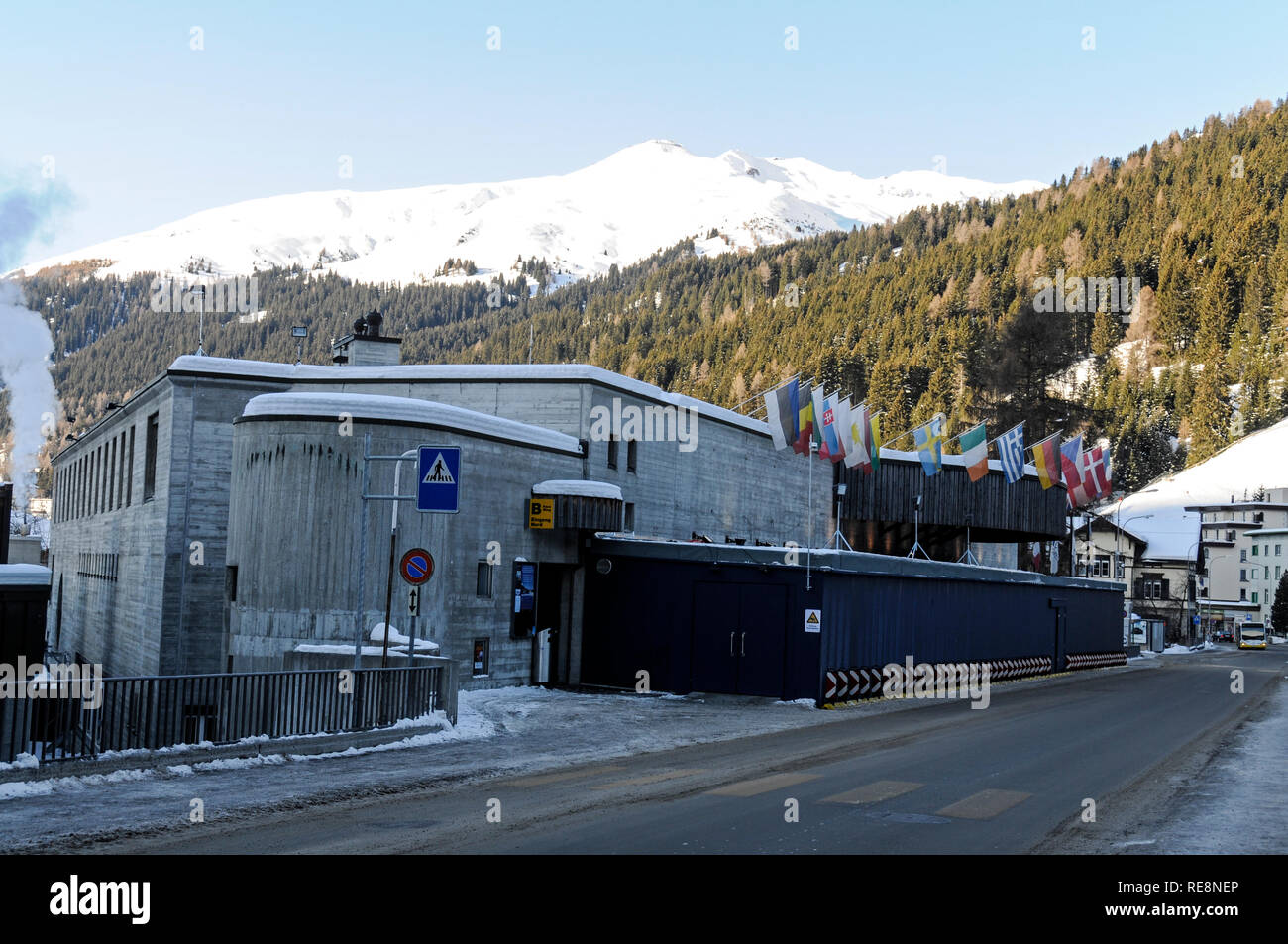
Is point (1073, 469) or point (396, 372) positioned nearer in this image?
point (396, 372)

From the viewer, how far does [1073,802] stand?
1401 cm

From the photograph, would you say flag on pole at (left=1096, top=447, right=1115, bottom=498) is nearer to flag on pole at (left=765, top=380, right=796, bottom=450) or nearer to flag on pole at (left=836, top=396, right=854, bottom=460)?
flag on pole at (left=836, top=396, right=854, bottom=460)

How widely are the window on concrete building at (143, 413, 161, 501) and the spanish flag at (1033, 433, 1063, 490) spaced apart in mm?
37048

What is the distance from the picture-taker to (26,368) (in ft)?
217

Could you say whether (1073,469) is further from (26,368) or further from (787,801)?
(26,368)

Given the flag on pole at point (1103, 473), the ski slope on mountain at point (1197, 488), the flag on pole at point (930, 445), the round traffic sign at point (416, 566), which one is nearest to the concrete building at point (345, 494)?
the round traffic sign at point (416, 566)

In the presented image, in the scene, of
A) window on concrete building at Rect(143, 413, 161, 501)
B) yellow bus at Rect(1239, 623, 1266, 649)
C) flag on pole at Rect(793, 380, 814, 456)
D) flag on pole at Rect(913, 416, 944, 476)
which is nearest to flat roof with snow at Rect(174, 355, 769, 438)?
window on concrete building at Rect(143, 413, 161, 501)

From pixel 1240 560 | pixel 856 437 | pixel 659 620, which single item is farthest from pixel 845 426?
pixel 1240 560

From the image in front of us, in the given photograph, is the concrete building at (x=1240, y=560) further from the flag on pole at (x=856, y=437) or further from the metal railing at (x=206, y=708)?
the metal railing at (x=206, y=708)

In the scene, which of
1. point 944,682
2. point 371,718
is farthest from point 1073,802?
point 944,682

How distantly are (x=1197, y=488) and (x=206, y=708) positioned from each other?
148m

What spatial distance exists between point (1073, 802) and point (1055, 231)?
201 m
